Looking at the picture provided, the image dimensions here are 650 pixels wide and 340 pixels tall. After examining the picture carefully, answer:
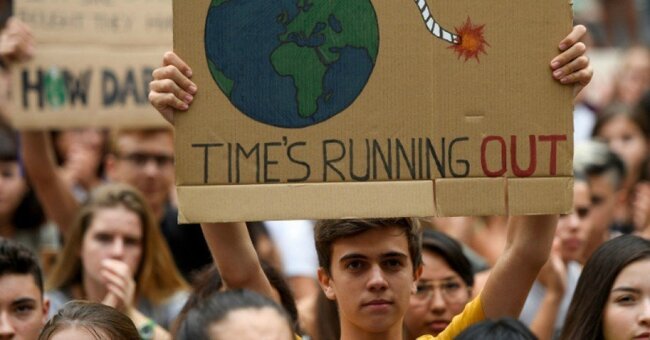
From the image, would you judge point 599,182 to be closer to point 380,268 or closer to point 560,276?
point 560,276

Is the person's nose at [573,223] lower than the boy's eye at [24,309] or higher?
higher

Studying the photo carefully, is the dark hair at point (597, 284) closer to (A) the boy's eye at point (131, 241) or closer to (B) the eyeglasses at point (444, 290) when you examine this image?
(B) the eyeglasses at point (444, 290)

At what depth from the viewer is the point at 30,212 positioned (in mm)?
8523

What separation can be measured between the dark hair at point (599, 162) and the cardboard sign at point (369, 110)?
4042 millimetres

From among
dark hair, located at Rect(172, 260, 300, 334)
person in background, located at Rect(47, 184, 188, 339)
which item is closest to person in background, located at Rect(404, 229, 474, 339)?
dark hair, located at Rect(172, 260, 300, 334)

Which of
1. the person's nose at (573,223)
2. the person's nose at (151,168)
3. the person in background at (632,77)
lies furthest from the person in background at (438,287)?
the person in background at (632,77)

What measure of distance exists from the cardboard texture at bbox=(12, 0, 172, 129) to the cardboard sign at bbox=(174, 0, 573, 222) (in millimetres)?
2779

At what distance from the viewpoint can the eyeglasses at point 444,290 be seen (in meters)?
6.07

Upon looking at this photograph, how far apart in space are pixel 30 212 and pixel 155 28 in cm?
145

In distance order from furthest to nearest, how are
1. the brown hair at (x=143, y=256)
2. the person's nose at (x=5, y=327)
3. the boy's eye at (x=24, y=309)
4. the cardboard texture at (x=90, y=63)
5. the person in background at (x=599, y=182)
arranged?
1. the person in background at (x=599, y=182)
2. the cardboard texture at (x=90, y=63)
3. the brown hair at (x=143, y=256)
4. the boy's eye at (x=24, y=309)
5. the person's nose at (x=5, y=327)

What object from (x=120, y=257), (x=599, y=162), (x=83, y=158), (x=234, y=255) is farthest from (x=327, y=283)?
(x=83, y=158)

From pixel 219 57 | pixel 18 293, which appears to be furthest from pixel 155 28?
pixel 219 57

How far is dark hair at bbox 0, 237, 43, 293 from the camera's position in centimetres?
571

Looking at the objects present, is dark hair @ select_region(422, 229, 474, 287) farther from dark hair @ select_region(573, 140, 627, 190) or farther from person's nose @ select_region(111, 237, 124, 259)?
dark hair @ select_region(573, 140, 627, 190)
